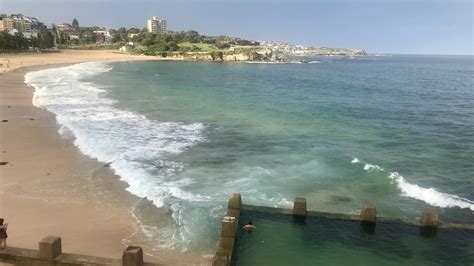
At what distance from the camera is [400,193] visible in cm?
2067

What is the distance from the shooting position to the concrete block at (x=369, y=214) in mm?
15867

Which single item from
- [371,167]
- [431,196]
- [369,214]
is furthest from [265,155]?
[369,214]

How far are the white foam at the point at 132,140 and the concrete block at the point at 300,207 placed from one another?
168 inches

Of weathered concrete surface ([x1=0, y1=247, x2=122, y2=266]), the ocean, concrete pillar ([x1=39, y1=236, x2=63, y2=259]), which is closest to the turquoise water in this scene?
the ocean

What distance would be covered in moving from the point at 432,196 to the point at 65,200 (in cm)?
1641

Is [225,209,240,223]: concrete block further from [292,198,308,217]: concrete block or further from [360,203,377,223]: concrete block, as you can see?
[360,203,377,223]: concrete block

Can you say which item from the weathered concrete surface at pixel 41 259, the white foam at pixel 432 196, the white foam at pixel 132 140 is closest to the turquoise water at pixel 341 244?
the white foam at pixel 132 140

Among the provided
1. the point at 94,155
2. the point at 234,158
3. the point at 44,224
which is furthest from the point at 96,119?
the point at 44,224

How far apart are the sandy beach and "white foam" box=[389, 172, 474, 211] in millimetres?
11939

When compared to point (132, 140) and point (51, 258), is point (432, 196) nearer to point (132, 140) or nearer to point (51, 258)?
point (51, 258)

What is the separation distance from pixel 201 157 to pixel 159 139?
5347mm

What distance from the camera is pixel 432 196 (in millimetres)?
19984

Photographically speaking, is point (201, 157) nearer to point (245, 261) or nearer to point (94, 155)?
point (94, 155)

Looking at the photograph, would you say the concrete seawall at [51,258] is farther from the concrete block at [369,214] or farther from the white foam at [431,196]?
the white foam at [431,196]
